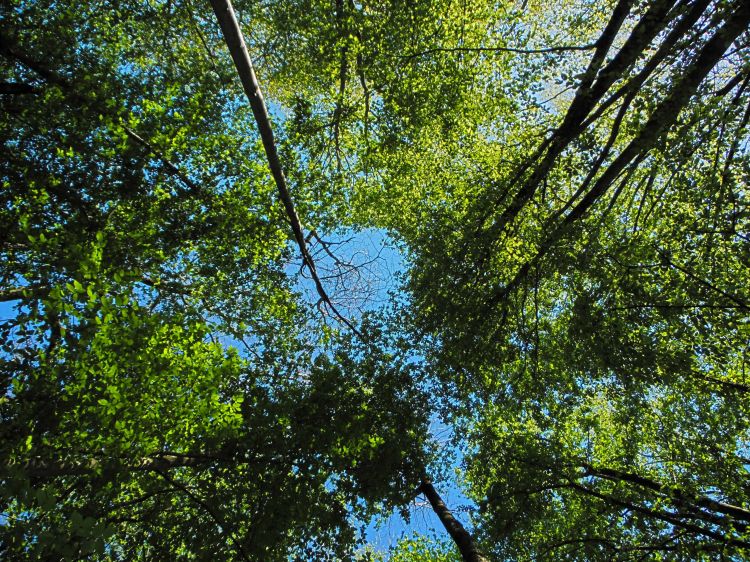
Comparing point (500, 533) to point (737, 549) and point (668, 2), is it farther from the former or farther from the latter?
point (668, 2)

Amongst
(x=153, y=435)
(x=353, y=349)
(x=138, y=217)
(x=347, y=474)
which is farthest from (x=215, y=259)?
(x=347, y=474)

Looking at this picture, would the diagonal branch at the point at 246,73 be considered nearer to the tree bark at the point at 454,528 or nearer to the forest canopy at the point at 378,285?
the forest canopy at the point at 378,285

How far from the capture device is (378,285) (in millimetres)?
11602

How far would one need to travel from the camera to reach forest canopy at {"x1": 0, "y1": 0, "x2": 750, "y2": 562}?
5.18 m

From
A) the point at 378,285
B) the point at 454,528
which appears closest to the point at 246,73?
the point at 378,285

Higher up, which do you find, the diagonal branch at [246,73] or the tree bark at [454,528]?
the diagonal branch at [246,73]

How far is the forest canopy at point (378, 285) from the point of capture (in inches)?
204

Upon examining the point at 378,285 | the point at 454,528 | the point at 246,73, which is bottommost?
the point at 454,528

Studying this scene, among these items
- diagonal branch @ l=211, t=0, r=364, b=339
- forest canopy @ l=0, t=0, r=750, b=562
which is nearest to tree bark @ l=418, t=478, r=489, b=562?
forest canopy @ l=0, t=0, r=750, b=562

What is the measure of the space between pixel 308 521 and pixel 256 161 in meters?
7.04

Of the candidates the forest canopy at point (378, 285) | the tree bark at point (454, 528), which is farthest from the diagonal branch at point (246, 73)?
the tree bark at point (454, 528)

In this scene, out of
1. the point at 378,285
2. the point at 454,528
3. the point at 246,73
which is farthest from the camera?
the point at 378,285

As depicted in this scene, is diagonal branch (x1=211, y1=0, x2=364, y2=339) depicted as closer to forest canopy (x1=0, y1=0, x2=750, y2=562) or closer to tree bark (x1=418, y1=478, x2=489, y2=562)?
forest canopy (x1=0, y1=0, x2=750, y2=562)

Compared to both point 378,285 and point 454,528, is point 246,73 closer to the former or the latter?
point 378,285
